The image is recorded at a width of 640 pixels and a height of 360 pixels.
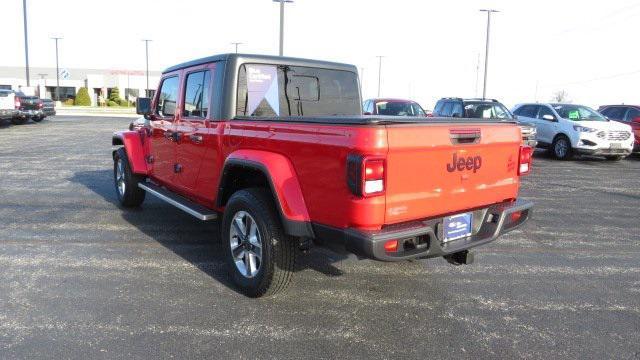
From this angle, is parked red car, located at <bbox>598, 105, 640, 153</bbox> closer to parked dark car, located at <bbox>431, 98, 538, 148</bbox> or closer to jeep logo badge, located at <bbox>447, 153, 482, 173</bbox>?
parked dark car, located at <bbox>431, 98, 538, 148</bbox>

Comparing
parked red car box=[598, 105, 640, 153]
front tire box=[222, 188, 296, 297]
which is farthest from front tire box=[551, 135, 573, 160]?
front tire box=[222, 188, 296, 297]

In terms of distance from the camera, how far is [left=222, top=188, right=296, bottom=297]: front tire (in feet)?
12.8

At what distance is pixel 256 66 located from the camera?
4805mm

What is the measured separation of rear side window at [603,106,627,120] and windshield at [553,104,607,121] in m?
1.98

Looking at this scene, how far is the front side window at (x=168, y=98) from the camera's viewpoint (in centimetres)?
574

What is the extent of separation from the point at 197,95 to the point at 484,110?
11.8m

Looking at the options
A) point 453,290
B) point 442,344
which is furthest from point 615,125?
point 442,344

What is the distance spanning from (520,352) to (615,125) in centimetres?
1341

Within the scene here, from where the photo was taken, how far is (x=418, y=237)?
348 cm

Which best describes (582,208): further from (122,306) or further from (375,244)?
(122,306)

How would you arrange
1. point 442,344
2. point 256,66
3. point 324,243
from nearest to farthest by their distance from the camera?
point 442,344, point 324,243, point 256,66

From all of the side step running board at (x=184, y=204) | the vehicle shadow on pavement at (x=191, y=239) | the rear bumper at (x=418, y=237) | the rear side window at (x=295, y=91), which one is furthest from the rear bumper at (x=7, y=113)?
the rear bumper at (x=418, y=237)

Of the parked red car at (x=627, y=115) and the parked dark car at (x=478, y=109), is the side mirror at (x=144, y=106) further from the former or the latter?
the parked red car at (x=627, y=115)

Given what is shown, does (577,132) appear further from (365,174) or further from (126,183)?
(365,174)
